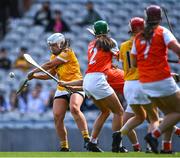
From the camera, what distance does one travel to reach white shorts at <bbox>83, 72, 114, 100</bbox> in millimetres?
16719

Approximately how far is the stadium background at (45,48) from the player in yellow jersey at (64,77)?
213 cm

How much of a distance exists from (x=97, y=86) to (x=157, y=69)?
236cm

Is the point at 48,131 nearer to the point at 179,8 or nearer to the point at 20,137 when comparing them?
the point at 20,137

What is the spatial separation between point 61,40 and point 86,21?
9.00 meters

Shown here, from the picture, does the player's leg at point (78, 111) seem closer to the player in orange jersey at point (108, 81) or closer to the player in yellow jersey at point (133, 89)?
the player in orange jersey at point (108, 81)

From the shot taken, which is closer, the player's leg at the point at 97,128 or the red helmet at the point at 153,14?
the red helmet at the point at 153,14

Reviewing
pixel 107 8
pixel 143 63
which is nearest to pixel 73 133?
pixel 143 63

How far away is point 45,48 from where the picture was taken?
1044 inches

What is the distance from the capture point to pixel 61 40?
1753cm

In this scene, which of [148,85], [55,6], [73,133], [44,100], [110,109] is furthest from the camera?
[55,6]

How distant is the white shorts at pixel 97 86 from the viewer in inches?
658

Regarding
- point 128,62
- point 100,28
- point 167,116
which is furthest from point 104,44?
point 167,116

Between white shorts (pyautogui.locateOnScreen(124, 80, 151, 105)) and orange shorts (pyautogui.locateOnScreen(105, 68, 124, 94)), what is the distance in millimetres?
867

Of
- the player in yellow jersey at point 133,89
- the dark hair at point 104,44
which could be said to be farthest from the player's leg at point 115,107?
the dark hair at point 104,44
